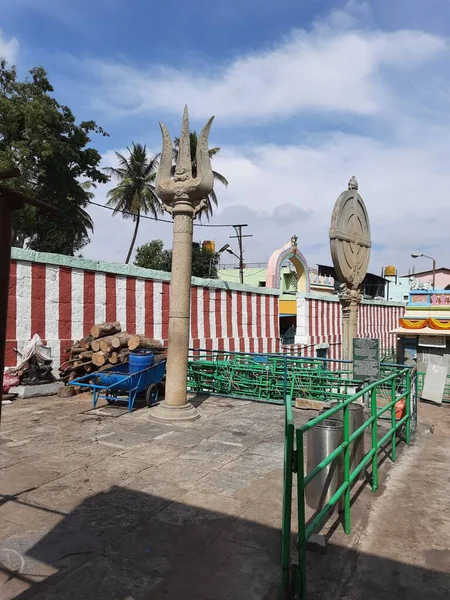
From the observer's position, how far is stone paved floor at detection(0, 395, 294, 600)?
3.34m

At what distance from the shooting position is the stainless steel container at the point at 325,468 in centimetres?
450

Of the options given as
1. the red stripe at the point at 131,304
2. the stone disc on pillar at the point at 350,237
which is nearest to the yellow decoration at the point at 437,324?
the stone disc on pillar at the point at 350,237

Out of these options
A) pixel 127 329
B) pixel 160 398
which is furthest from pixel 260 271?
pixel 160 398

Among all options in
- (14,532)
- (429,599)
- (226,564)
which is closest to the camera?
(429,599)

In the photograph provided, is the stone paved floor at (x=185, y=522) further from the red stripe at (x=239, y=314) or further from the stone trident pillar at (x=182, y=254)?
the red stripe at (x=239, y=314)

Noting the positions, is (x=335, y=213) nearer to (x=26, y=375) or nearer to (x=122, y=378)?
(x=122, y=378)

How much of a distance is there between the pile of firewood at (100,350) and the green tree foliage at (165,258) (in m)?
24.2

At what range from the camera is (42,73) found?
73.0ft

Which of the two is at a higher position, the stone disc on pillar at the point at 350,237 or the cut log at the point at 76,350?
the stone disc on pillar at the point at 350,237

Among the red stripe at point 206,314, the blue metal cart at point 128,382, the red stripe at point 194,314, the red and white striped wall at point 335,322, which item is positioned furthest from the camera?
the red and white striped wall at point 335,322

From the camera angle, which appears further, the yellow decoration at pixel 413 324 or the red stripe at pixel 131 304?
the yellow decoration at pixel 413 324

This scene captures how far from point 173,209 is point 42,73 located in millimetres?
18465

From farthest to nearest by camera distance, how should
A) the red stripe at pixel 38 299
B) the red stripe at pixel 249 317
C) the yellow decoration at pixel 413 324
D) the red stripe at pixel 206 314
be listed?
1. the red stripe at pixel 249 317
2. the red stripe at pixel 206 314
3. the yellow decoration at pixel 413 324
4. the red stripe at pixel 38 299

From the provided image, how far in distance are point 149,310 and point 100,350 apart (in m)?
3.62
